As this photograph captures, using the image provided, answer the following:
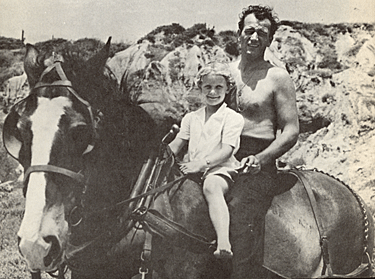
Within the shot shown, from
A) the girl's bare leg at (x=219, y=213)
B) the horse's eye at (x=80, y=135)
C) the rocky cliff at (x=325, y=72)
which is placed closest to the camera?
the horse's eye at (x=80, y=135)

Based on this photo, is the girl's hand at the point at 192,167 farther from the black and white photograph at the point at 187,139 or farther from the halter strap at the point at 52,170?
the halter strap at the point at 52,170

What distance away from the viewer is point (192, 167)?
3650 millimetres

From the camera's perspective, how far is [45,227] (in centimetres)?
318

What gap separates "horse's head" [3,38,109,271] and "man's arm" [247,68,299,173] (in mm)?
Result: 1453

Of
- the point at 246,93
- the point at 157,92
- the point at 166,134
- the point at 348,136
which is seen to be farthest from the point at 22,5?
the point at 348,136

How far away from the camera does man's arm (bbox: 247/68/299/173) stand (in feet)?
12.6

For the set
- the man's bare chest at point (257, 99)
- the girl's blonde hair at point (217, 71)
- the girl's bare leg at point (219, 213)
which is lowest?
the girl's bare leg at point (219, 213)

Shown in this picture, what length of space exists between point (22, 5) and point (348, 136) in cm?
344

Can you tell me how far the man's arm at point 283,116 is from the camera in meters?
3.83

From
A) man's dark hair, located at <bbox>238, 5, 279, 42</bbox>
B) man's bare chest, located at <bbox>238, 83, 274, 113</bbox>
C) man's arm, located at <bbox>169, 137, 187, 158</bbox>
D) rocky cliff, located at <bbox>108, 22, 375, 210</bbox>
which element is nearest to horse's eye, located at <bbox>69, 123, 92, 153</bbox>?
man's arm, located at <bbox>169, 137, 187, 158</bbox>

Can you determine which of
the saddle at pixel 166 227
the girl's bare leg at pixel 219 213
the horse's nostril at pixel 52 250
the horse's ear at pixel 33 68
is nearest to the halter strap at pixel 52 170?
the horse's nostril at pixel 52 250

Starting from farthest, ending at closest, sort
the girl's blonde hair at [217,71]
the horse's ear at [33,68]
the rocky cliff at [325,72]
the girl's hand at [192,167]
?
the rocky cliff at [325,72] → the girl's blonde hair at [217,71] → the girl's hand at [192,167] → the horse's ear at [33,68]

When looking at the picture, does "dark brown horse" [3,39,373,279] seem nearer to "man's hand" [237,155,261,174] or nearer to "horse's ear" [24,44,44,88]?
"horse's ear" [24,44,44,88]

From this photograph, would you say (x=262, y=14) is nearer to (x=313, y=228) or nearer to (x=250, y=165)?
(x=250, y=165)
